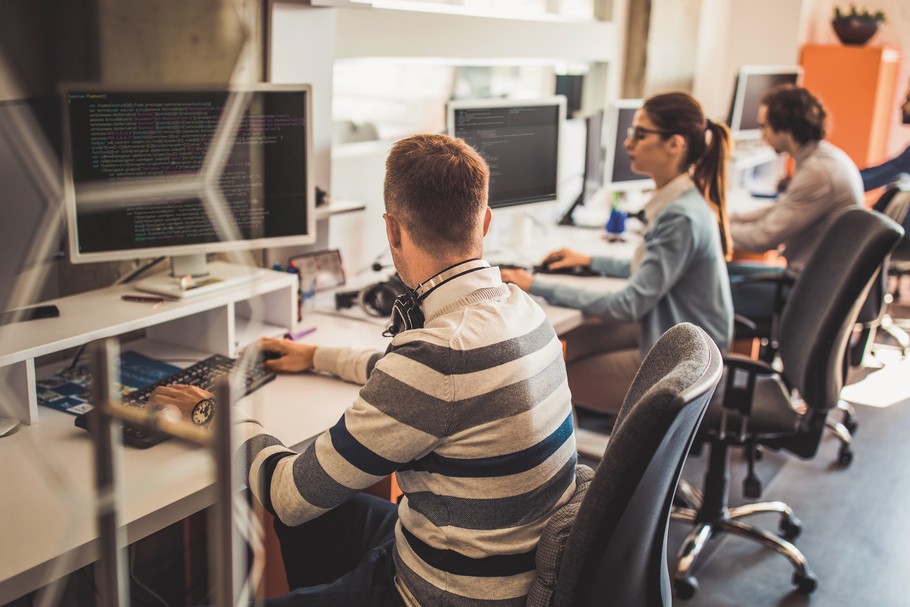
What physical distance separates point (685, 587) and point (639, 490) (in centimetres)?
128

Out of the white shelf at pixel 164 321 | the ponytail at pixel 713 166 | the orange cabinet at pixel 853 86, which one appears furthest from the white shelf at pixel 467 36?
the orange cabinet at pixel 853 86

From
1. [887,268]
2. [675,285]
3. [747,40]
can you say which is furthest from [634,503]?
[747,40]

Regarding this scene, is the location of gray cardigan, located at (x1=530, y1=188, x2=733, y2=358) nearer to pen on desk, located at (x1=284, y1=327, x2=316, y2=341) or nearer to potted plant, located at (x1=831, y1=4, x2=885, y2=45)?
pen on desk, located at (x1=284, y1=327, x2=316, y2=341)

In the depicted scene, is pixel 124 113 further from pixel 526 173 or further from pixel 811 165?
pixel 811 165

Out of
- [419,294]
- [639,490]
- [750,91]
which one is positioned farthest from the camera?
[750,91]

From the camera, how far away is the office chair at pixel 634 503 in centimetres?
105

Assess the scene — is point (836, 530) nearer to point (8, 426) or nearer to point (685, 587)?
point (685, 587)

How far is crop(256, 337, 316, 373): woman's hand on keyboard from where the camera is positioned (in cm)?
179

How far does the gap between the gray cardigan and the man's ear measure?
110 cm

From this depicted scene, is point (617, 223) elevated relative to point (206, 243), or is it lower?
lower

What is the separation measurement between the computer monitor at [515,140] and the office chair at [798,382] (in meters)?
0.85

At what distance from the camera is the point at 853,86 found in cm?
518

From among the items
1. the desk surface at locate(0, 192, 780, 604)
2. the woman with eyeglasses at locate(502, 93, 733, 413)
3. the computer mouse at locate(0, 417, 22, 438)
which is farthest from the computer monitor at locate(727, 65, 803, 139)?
the computer mouse at locate(0, 417, 22, 438)

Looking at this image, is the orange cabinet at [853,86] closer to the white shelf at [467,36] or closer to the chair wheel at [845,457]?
the white shelf at [467,36]
